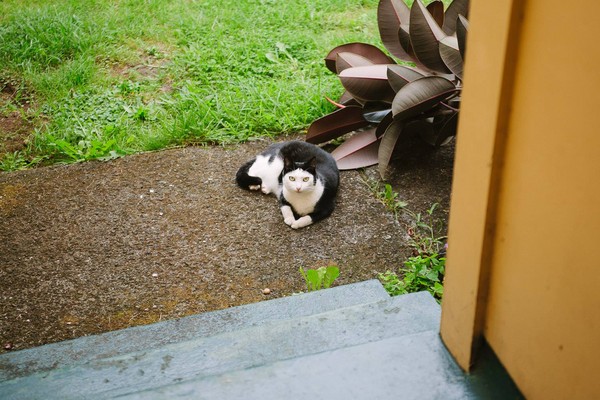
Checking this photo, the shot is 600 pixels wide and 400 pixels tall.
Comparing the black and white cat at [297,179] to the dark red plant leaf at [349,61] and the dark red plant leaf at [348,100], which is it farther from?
the dark red plant leaf at [349,61]

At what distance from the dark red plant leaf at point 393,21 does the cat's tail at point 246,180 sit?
3.96ft

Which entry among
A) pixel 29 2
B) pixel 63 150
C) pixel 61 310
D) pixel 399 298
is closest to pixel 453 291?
pixel 399 298

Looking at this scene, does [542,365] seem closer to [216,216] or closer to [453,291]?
[453,291]

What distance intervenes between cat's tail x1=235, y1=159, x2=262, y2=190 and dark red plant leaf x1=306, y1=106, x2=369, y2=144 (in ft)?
1.71

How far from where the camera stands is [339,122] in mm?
4004

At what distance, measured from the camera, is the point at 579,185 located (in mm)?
873

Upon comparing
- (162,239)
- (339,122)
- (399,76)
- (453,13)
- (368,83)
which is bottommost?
(162,239)

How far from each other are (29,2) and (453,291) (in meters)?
5.99

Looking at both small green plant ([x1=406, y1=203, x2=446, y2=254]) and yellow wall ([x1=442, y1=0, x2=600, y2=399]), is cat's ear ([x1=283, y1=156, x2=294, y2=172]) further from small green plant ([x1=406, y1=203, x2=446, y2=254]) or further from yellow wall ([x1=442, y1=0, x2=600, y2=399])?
yellow wall ([x1=442, y1=0, x2=600, y2=399])

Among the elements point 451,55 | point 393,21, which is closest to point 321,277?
point 451,55

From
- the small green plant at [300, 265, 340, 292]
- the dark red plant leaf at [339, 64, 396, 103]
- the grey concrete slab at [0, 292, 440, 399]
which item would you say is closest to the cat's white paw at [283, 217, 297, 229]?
the small green plant at [300, 265, 340, 292]

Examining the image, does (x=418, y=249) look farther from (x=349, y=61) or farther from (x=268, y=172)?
(x=349, y=61)

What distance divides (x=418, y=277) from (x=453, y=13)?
177 centimetres

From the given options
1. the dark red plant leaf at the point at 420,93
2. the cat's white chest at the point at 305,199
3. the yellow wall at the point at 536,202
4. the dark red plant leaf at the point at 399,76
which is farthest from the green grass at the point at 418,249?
the yellow wall at the point at 536,202
